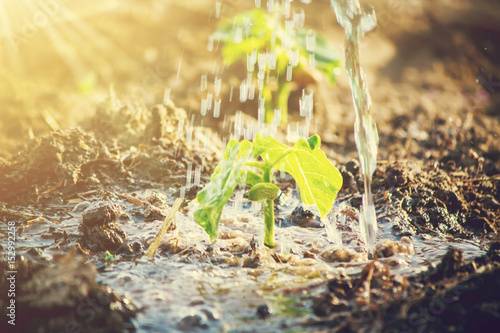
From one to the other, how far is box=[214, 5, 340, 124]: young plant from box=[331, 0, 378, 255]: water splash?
121 centimetres

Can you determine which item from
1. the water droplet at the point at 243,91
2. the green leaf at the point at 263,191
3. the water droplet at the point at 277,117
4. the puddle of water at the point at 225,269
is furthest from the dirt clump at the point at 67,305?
the water droplet at the point at 243,91

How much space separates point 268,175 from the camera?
72.1 inches

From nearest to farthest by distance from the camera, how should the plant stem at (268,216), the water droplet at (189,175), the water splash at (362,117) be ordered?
the plant stem at (268,216), the water splash at (362,117), the water droplet at (189,175)

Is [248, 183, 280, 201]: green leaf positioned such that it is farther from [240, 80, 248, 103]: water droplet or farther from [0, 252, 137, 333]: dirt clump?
[240, 80, 248, 103]: water droplet

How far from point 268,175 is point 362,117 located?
747 mm

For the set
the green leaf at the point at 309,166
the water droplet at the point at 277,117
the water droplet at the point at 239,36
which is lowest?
the green leaf at the point at 309,166

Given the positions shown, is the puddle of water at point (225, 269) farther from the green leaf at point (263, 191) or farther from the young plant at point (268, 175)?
the green leaf at point (263, 191)

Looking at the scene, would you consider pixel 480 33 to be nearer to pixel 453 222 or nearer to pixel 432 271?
pixel 453 222

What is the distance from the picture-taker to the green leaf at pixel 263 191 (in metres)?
1.72

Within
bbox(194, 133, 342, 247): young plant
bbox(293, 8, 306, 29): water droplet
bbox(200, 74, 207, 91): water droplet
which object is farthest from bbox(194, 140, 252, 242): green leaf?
bbox(293, 8, 306, 29): water droplet

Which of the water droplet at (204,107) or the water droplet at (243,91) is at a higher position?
the water droplet at (243,91)

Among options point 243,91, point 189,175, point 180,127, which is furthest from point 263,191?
point 243,91

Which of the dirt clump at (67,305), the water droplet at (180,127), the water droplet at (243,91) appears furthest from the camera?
the water droplet at (243,91)

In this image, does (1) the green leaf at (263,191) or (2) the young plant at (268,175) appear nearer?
(2) the young plant at (268,175)
